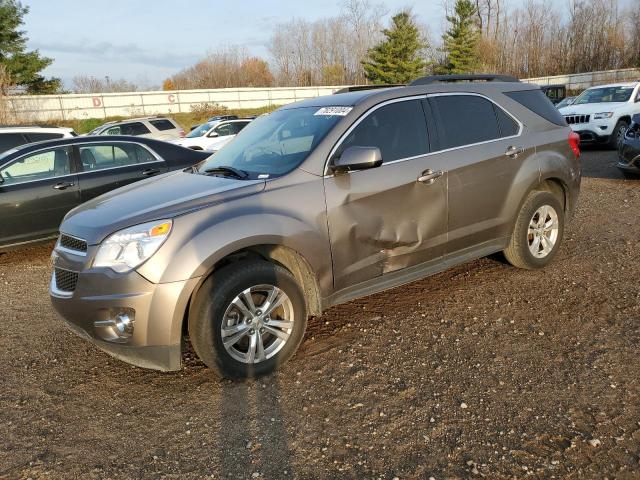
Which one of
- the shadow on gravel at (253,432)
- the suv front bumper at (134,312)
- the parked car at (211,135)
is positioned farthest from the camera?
the parked car at (211,135)

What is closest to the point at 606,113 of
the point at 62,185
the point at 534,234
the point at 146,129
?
the point at 534,234

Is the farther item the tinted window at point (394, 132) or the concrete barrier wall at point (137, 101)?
the concrete barrier wall at point (137, 101)

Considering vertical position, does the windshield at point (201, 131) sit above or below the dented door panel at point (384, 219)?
above

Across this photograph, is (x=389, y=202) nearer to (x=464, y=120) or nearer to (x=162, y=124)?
(x=464, y=120)

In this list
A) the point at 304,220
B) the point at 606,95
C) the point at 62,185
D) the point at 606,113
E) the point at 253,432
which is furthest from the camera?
the point at 606,95

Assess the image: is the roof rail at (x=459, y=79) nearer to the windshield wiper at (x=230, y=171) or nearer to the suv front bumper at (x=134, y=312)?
the windshield wiper at (x=230, y=171)

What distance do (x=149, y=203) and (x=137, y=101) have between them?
4302 cm

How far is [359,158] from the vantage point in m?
3.49

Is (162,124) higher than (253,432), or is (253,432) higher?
(162,124)

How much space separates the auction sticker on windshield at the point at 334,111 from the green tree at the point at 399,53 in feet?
156

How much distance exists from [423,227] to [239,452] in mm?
2168

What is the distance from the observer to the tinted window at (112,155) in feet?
22.4

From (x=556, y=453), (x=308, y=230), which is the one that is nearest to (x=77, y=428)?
(x=308, y=230)

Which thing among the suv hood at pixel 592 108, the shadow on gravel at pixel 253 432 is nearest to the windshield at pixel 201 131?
the suv hood at pixel 592 108
